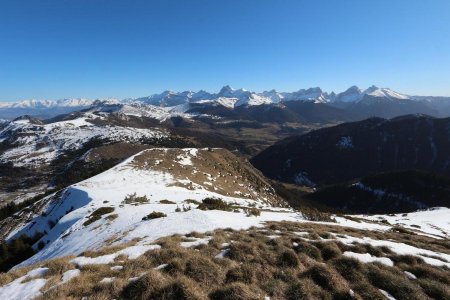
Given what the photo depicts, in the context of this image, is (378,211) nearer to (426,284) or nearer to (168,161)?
(168,161)

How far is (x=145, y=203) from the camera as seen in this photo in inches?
1596

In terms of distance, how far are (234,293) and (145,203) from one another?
105 feet

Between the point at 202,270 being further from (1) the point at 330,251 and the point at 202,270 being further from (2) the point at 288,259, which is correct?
(1) the point at 330,251

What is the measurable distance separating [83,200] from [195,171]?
3989cm

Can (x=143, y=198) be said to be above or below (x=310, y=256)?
below

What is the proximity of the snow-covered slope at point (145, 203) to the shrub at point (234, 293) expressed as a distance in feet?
33.8

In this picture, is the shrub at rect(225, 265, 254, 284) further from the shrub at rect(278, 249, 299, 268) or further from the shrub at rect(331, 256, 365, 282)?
the shrub at rect(331, 256, 365, 282)

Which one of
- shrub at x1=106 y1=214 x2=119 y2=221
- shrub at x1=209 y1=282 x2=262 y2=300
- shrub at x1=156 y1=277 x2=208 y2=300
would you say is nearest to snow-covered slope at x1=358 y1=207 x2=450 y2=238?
shrub at x1=106 y1=214 x2=119 y2=221

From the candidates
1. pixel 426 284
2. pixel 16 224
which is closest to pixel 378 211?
pixel 16 224

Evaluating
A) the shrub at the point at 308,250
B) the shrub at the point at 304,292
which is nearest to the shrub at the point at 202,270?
the shrub at the point at 304,292

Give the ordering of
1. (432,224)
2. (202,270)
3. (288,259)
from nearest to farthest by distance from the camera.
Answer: (202,270) < (288,259) < (432,224)

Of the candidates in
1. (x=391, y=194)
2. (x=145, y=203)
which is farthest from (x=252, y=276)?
(x=391, y=194)

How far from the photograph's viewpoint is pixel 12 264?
104 ft

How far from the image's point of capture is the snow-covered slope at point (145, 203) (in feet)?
78.5
